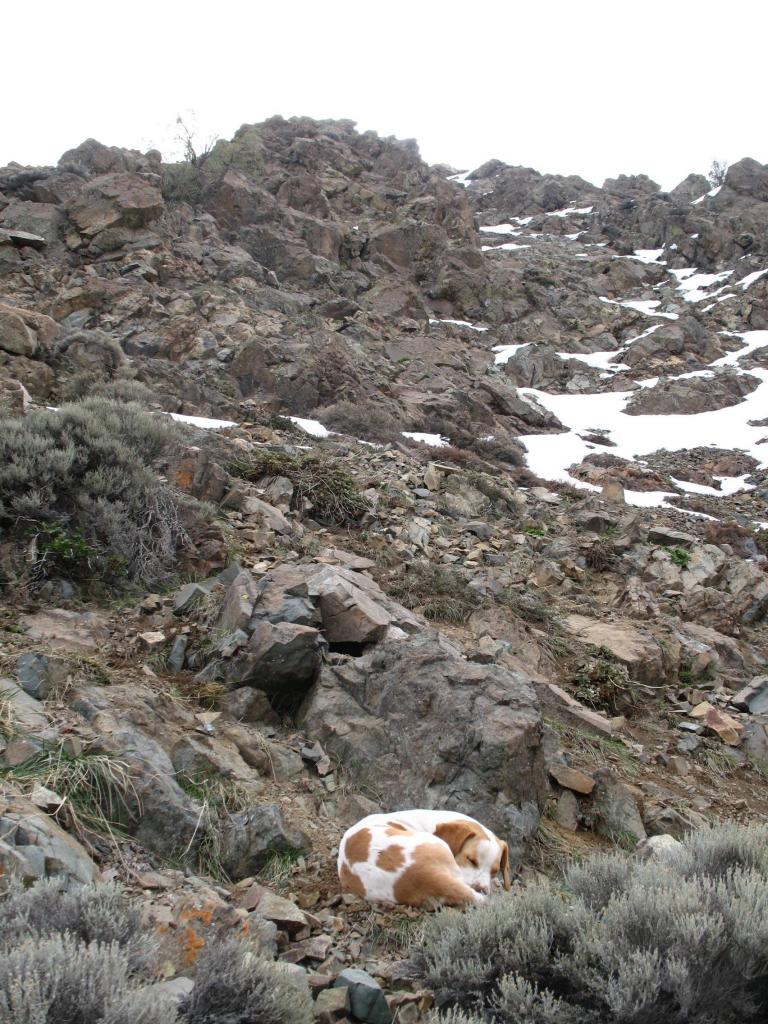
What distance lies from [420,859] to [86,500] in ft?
13.8

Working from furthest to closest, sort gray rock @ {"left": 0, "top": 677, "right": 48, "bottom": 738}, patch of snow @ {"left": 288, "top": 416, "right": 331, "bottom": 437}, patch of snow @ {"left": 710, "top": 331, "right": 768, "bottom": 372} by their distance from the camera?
1. patch of snow @ {"left": 710, "top": 331, "right": 768, "bottom": 372}
2. patch of snow @ {"left": 288, "top": 416, "right": 331, "bottom": 437}
3. gray rock @ {"left": 0, "top": 677, "right": 48, "bottom": 738}

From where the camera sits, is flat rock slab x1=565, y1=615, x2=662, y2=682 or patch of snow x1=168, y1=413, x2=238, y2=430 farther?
patch of snow x1=168, y1=413, x2=238, y2=430

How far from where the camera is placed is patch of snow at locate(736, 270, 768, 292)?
134 ft

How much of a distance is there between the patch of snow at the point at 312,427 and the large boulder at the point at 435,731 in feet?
31.8

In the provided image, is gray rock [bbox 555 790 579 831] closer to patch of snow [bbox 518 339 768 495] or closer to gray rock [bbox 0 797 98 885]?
gray rock [bbox 0 797 98 885]

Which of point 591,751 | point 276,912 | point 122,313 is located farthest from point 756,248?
point 276,912

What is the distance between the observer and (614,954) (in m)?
2.29

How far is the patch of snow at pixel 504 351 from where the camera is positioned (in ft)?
104

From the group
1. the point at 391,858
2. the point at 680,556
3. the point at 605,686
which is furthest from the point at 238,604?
the point at 680,556

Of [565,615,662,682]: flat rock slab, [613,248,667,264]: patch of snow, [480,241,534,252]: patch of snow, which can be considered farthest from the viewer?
[480,241,534,252]: patch of snow

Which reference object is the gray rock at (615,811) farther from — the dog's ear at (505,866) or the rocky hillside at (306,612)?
the dog's ear at (505,866)

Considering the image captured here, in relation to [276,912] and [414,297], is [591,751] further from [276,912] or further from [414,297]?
[414,297]

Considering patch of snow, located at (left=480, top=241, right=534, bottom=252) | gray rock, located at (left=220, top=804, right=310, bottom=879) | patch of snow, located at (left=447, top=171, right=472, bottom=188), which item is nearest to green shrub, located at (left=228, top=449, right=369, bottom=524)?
gray rock, located at (left=220, top=804, right=310, bottom=879)

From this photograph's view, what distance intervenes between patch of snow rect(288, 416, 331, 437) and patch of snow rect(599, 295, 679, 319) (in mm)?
30126
